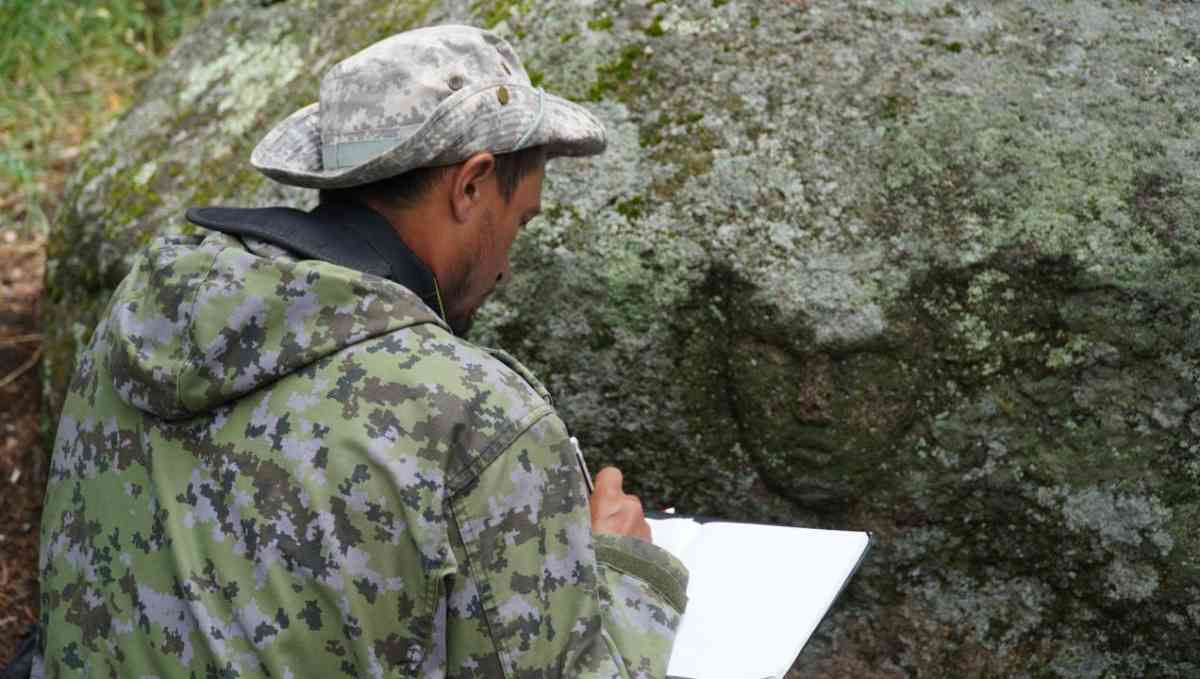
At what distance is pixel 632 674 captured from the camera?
5.85 ft

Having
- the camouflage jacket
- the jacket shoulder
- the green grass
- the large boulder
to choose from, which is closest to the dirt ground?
the green grass

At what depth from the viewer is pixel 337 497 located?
165 cm

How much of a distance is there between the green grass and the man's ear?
330 centimetres

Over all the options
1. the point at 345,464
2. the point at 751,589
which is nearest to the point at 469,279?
the point at 345,464

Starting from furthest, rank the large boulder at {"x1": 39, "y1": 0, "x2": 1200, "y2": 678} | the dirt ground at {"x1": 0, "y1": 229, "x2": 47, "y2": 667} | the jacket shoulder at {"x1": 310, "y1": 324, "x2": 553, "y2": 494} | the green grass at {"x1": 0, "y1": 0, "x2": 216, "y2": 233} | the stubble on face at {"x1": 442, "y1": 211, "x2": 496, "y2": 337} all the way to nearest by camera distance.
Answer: the green grass at {"x1": 0, "y1": 0, "x2": 216, "y2": 233} → the dirt ground at {"x1": 0, "y1": 229, "x2": 47, "y2": 667} → the large boulder at {"x1": 39, "y1": 0, "x2": 1200, "y2": 678} → the stubble on face at {"x1": 442, "y1": 211, "x2": 496, "y2": 337} → the jacket shoulder at {"x1": 310, "y1": 324, "x2": 553, "y2": 494}

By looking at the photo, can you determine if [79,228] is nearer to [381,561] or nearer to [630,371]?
[630,371]

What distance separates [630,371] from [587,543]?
1.03 m

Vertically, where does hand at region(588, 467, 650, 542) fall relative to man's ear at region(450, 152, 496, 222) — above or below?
below

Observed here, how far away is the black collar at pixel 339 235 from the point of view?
71.7 inches

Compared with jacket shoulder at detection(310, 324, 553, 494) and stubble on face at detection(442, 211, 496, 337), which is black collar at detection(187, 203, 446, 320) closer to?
stubble on face at detection(442, 211, 496, 337)

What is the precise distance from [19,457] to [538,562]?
255 centimetres

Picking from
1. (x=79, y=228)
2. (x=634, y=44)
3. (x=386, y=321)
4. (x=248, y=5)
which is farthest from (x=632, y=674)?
(x=248, y=5)

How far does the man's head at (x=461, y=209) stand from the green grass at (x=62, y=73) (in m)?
3.24

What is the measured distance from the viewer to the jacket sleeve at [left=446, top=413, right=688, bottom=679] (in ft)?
5.45
